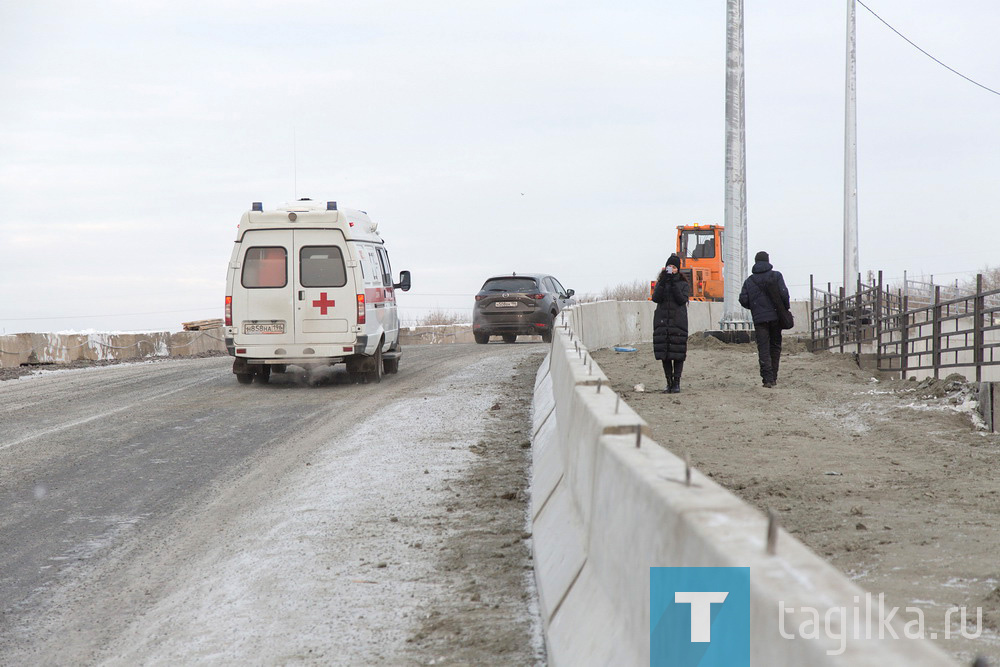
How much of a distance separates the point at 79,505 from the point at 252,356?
308 inches

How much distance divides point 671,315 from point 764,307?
2020 mm

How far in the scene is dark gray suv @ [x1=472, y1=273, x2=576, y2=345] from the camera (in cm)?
2570

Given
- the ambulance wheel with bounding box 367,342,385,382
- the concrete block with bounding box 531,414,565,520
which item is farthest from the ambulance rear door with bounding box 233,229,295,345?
the concrete block with bounding box 531,414,565,520

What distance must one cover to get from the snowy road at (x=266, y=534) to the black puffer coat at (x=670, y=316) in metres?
2.12

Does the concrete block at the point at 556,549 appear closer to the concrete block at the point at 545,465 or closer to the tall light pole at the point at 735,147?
the concrete block at the point at 545,465

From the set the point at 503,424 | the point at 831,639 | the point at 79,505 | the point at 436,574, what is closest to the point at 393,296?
the point at 503,424

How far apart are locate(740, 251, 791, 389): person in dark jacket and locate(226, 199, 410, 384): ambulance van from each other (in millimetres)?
5748

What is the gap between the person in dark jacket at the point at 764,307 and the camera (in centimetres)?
1472

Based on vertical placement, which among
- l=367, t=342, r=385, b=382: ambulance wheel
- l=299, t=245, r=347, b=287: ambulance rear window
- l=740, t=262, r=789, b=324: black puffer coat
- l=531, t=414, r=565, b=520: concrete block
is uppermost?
l=299, t=245, r=347, b=287: ambulance rear window

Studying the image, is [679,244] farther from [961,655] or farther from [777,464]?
[961,655]

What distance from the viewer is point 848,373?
17891 millimetres

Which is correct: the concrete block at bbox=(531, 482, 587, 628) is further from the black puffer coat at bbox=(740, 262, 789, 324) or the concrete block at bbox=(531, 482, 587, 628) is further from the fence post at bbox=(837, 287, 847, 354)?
the fence post at bbox=(837, 287, 847, 354)

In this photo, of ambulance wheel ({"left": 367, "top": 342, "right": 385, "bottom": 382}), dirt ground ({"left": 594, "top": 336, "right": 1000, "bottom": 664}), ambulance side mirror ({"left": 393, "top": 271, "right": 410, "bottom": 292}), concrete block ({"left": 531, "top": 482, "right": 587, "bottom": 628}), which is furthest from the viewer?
ambulance side mirror ({"left": 393, "top": 271, "right": 410, "bottom": 292})

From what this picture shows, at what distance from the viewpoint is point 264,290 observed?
15.6 metres
